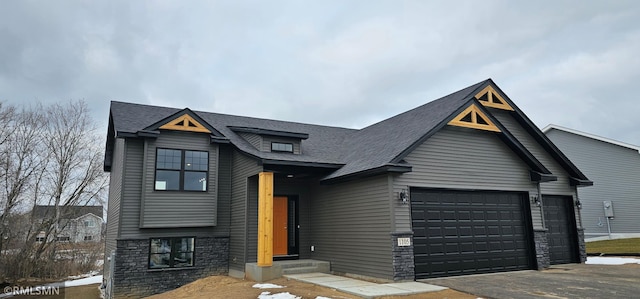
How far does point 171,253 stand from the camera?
1211 centimetres

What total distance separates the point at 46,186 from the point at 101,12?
14.7m

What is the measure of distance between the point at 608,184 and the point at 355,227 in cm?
1812

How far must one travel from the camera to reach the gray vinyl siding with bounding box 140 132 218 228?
11.9 meters

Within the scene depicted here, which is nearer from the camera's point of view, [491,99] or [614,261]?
[491,99]

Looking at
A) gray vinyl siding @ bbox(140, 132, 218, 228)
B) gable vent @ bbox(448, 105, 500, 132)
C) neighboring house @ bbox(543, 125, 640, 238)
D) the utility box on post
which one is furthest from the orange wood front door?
the utility box on post

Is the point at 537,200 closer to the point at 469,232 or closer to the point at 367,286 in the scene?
the point at 469,232

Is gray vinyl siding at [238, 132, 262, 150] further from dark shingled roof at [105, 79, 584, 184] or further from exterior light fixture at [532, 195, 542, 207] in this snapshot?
exterior light fixture at [532, 195, 542, 207]

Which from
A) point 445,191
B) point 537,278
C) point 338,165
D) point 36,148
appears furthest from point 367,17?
point 36,148

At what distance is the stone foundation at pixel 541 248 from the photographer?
464 inches

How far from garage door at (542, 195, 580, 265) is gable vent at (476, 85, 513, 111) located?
135 inches

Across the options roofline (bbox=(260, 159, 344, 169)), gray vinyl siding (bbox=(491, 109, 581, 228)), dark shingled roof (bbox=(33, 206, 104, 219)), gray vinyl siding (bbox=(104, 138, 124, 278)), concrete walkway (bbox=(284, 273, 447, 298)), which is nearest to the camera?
concrete walkway (bbox=(284, 273, 447, 298))

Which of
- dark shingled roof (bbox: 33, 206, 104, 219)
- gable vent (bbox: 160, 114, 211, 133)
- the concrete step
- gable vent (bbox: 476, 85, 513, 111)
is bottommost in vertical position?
the concrete step

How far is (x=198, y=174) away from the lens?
12773mm

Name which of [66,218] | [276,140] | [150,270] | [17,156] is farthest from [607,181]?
[17,156]
